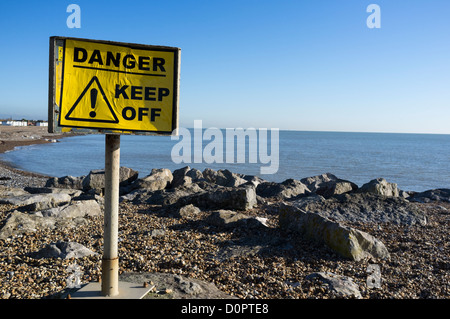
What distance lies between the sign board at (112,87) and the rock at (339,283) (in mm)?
3606

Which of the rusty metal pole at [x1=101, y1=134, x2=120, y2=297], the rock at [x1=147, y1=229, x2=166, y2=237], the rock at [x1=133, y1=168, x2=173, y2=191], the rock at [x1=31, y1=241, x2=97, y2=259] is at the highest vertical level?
the rusty metal pole at [x1=101, y1=134, x2=120, y2=297]

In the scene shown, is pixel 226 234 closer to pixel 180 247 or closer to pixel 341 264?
pixel 180 247

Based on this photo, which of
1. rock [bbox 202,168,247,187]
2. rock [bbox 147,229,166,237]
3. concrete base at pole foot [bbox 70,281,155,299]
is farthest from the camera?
rock [bbox 202,168,247,187]

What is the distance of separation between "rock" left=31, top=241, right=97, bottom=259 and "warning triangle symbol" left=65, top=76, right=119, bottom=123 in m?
3.50

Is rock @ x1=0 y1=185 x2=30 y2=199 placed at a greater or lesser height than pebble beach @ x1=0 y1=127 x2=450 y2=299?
greater

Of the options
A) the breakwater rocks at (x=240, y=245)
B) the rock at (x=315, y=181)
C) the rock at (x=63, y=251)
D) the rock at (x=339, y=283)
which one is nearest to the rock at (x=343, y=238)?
the breakwater rocks at (x=240, y=245)

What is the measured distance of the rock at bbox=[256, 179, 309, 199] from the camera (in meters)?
14.8

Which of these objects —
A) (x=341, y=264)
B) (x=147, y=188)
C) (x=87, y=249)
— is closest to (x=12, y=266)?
(x=87, y=249)

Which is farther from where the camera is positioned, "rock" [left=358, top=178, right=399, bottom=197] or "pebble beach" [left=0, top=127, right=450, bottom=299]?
"rock" [left=358, top=178, right=399, bottom=197]

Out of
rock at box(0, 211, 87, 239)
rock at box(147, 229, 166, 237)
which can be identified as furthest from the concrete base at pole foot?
rock at box(0, 211, 87, 239)

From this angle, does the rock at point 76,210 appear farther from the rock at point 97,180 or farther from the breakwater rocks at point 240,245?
the rock at point 97,180

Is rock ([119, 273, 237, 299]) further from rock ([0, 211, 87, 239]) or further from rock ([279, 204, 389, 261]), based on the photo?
rock ([0, 211, 87, 239])

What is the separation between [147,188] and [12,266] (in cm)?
864
